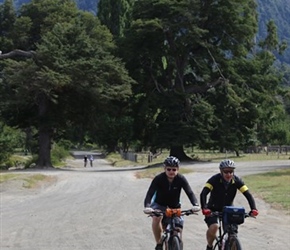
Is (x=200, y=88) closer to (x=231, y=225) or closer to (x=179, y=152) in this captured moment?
(x=179, y=152)

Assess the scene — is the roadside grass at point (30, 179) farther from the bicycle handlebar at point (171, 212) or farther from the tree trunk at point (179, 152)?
the bicycle handlebar at point (171, 212)

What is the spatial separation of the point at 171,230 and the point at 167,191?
0.76 m

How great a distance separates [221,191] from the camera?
930 cm

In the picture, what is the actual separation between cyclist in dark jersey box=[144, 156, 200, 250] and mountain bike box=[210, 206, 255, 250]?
724 millimetres

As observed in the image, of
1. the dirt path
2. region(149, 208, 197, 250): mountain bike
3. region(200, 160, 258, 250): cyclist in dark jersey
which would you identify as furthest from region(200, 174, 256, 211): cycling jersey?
the dirt path

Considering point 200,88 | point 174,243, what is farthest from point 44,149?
point 174,243

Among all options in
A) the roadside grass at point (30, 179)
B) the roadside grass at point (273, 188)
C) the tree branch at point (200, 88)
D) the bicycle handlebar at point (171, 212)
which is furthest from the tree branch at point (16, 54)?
the bicycle handlebar at point (171, 212)

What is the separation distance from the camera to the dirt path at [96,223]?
13703 mm

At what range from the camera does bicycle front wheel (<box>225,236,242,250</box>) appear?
845 cm

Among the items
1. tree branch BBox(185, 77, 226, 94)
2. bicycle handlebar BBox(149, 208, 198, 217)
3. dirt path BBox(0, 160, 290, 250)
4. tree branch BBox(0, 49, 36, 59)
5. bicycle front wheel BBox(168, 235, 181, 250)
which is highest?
tree branch BBox(0, 49, 36, 59)

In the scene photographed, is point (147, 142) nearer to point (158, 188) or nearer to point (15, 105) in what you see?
point (15, 105)

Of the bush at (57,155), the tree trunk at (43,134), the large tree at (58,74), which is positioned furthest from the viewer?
the bush at (57,155)

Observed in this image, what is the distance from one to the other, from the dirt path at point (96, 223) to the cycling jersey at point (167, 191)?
3.16 metres

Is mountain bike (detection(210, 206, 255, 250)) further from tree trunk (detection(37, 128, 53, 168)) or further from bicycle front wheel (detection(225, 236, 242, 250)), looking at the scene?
tree trunk (detection(37, 128, 53, 168))
